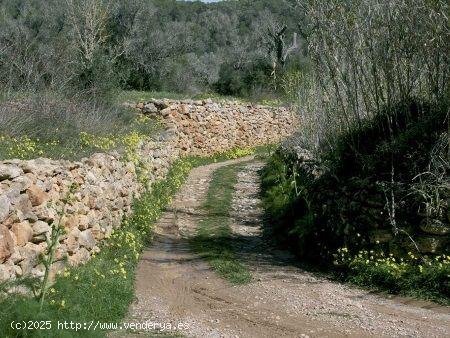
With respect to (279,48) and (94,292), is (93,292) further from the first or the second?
(279,48)

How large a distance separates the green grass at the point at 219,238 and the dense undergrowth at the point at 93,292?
0.93 meters

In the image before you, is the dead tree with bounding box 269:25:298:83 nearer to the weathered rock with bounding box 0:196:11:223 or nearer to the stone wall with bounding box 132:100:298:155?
the stone wall with bounding box 132:100:298:155

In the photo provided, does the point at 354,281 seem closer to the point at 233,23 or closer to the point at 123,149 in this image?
the point at 123,149

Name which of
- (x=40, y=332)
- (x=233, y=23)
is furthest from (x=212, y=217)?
(x=233, y=23)

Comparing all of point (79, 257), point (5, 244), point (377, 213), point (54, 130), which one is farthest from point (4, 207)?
point (377, 213)

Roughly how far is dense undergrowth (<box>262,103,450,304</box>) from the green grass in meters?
1.01

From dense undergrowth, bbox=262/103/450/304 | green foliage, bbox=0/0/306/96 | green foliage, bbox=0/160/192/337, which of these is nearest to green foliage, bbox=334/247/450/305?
dense undergrowth, bbox=262/103/450/304

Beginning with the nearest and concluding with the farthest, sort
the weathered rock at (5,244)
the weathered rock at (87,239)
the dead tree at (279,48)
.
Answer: the weathered rock at (5,244) → the weathered rock at (87,239) → the dead tree at (279,48)

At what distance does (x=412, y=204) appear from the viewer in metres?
7.68

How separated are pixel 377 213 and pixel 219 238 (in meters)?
2.78

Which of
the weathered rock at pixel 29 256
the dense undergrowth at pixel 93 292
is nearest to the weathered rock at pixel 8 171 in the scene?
the weathered rock at pixel 29 256

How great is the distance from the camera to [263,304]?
258 inches

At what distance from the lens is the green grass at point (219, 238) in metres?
7.75

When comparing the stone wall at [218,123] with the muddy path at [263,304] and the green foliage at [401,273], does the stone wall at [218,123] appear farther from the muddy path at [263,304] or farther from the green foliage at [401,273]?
the green foliage at [401,273]
